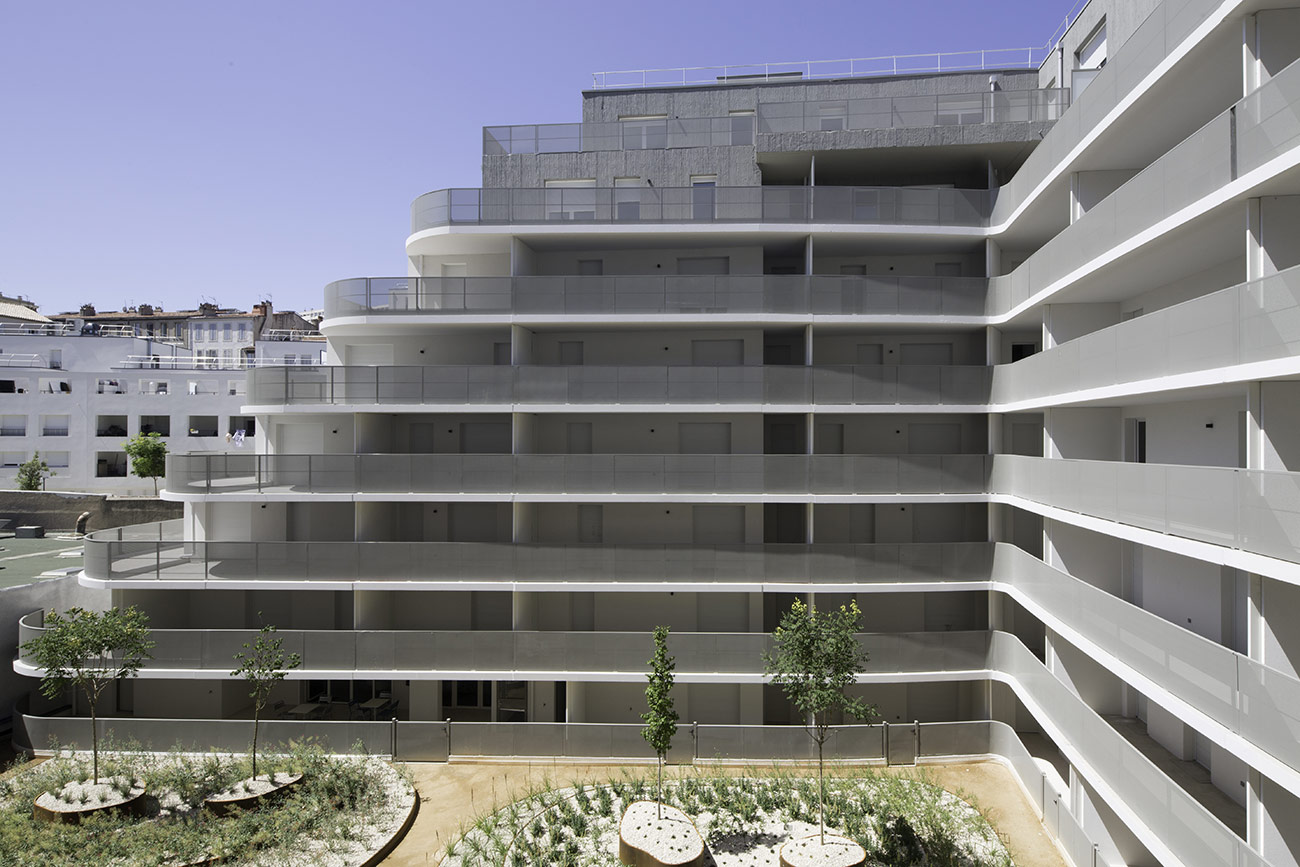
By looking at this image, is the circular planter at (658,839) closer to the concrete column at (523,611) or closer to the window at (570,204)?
the concrete column at (523,611)

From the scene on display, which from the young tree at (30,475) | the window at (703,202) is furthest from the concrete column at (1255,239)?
the young tree at (30,475)

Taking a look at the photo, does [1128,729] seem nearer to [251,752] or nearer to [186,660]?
[251,752]

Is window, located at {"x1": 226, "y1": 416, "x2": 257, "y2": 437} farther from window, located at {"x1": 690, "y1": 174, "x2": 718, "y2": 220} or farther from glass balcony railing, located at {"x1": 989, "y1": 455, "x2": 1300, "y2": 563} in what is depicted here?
glass balcony railing, located at {"x1": 989, "y1": 455, "x2": 1300, "y2": 563}

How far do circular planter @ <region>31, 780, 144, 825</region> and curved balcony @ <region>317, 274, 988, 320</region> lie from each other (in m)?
13.0

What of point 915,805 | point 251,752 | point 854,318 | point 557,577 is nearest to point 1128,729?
point 915,805

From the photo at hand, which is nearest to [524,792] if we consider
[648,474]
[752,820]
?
[752,820]

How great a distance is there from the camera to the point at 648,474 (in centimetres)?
2006

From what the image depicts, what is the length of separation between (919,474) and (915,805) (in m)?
7.82

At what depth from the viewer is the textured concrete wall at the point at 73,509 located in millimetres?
35000

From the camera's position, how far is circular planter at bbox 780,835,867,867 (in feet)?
45.6

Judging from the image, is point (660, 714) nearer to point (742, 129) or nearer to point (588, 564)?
point (588, 564)

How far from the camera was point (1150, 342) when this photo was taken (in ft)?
41.6

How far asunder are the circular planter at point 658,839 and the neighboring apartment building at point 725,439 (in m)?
4.05

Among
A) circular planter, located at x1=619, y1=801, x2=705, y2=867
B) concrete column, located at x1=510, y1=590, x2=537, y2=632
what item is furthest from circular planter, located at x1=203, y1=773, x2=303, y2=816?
circular planter, located at x1=619, y1=801, x2=705, y2=867
